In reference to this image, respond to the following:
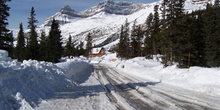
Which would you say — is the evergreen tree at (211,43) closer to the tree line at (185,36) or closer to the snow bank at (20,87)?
the tree line at (185,36)

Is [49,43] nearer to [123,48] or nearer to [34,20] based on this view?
[34,20]

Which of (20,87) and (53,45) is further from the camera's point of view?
(53,45)

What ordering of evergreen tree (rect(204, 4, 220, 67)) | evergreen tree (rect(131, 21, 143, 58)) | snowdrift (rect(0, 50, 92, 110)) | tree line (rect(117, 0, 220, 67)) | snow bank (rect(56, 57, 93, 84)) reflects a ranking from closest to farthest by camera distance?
snowdrift (rect(0, 50, 92, 110)), snow bank (rect(56, 57, 93, 84)), tree line (rect(117, 0, 220, 67)), evergreen tree (rect(204, 4, 220, 67)), evergreen tree (rect(131, 21, 143, 58))

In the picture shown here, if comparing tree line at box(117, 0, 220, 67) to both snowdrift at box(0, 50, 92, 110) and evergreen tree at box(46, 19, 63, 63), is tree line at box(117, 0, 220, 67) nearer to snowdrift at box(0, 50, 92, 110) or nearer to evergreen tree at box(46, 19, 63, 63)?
snowdrift at box(0, 50, 92, 110)

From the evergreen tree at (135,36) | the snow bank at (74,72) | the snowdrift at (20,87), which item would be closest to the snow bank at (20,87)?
the snowdrift at (20,87)

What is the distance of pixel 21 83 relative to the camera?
18.5 ft

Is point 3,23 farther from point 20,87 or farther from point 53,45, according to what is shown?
point 20,87

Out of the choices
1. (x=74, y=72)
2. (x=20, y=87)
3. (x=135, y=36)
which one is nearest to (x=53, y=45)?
(x=74, y=72)

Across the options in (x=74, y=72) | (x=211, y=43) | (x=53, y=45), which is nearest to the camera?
(x=74, y=72)

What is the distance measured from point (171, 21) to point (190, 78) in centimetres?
1374

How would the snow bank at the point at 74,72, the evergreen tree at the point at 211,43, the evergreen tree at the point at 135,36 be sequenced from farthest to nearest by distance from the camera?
the evergreen tree at the point at 135,36
the evergreen tree at the point at 211,43
the snow bank at the point at 74,72

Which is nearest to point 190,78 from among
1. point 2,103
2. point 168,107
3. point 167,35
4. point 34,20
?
point 168,107

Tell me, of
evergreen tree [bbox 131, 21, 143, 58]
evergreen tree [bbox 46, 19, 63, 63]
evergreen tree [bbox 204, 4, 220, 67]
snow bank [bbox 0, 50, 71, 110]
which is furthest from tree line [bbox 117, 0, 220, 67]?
evergreen tree [bbox 46, 19, 63, 63]

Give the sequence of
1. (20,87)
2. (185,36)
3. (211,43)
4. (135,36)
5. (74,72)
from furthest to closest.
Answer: (135,36)
(211,43)
(185,36)
(74,72)
(20,87)
